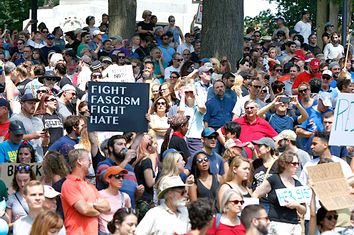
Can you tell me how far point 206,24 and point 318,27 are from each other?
14.0 metres

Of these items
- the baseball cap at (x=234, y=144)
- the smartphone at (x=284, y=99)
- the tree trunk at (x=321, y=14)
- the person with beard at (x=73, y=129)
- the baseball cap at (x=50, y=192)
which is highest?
the tree trunk at (x=321, y=14)

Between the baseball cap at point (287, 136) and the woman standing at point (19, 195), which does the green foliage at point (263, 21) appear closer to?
the baseball cap at point (287, 136)

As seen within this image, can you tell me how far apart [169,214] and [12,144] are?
314 cm

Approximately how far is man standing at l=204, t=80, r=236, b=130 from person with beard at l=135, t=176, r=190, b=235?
618 cm

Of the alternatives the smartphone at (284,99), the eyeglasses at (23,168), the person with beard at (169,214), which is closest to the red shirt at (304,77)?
the smartphone at (284,99)

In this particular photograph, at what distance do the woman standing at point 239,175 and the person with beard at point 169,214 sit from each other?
1.00 metres

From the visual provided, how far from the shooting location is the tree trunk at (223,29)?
82.5 ft

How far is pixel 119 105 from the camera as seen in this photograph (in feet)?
50.1

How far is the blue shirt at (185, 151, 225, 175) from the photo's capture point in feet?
49.1

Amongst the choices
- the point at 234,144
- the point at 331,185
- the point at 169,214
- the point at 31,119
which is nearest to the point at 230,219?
the point at 169,214

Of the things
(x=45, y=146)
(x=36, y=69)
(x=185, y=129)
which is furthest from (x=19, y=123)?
(x=36, y=69)

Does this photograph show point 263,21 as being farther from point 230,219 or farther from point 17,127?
point 230,219

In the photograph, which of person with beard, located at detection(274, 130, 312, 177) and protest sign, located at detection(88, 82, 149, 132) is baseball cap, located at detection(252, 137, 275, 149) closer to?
person with beard, located at detection(274, 130, 312, 177)

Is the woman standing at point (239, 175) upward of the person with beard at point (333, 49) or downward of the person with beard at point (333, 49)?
downward
